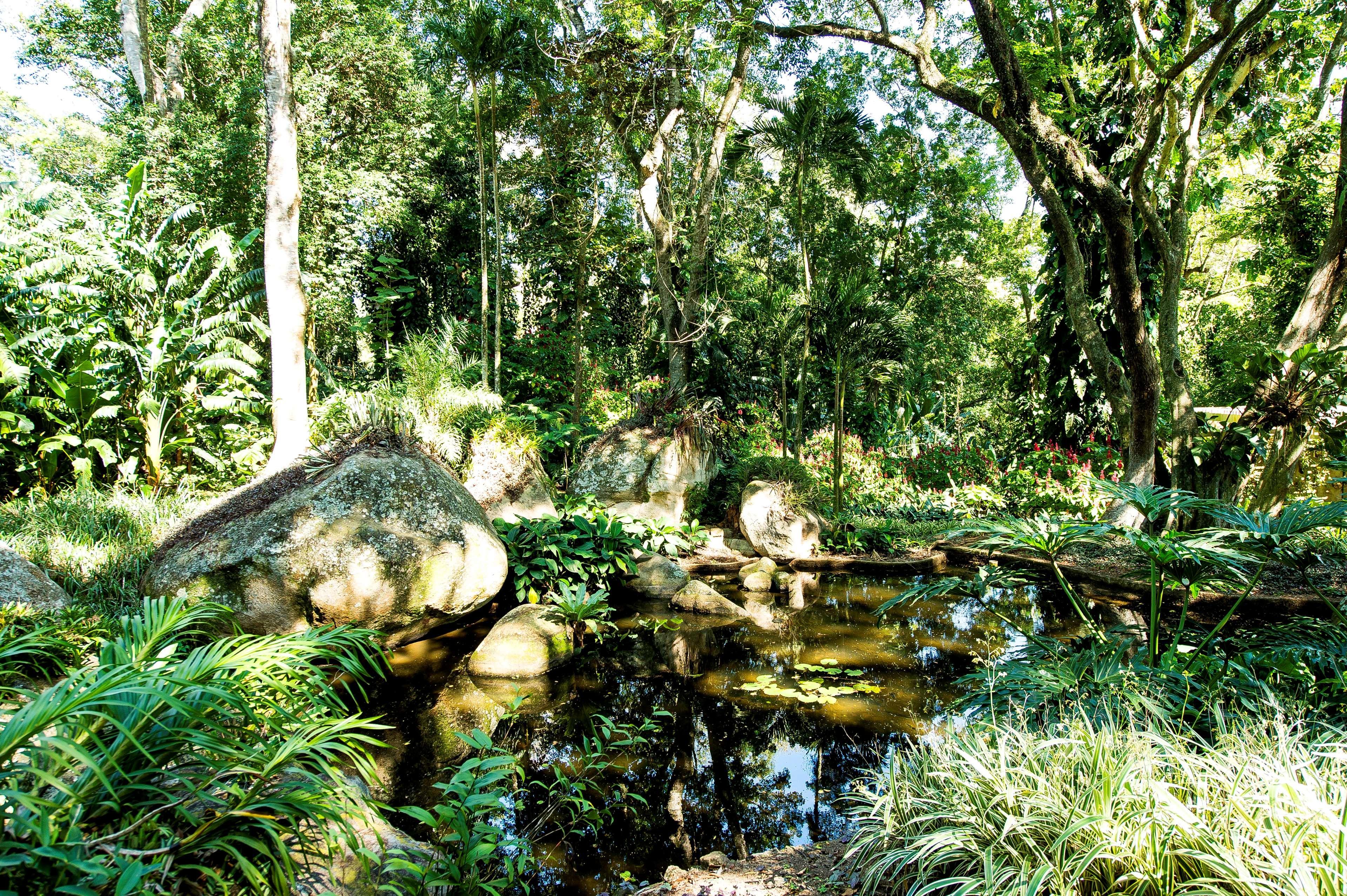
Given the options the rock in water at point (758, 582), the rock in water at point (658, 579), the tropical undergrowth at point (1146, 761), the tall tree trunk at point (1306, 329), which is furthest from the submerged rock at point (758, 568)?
the tall tree trunk at point (1306, 329)

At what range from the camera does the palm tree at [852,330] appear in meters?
8.88

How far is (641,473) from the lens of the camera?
899 cm

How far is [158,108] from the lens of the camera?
419 inches

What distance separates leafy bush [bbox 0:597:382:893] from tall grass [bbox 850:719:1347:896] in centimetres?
169

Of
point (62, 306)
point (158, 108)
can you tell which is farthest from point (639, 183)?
point (158, 108)

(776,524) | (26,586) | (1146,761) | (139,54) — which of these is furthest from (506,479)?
(139,54)

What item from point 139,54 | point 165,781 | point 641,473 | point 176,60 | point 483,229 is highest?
point 176,60

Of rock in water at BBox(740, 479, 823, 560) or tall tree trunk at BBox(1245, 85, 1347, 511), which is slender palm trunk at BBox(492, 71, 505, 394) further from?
tall tree trunk at BBox(1245, 85, 1347, 511)

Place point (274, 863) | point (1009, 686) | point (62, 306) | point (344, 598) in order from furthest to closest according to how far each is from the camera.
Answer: point (62, 306) < point (344, 598) < point (1009, 686) < point (274, 863)

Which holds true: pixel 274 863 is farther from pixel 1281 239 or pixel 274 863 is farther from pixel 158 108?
pixel 1281 239

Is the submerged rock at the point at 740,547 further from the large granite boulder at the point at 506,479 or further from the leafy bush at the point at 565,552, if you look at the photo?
the large granite boulder at the point at 506,479

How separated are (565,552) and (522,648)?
1570 mm

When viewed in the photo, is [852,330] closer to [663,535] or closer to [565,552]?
[663,535]

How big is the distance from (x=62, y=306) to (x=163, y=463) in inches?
69.4
